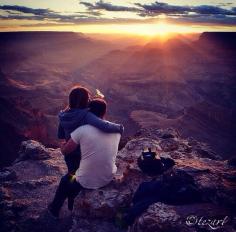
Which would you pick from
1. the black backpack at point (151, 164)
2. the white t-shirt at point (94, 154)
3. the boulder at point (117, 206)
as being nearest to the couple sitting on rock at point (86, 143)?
the white t-shirt at point (94, 154)

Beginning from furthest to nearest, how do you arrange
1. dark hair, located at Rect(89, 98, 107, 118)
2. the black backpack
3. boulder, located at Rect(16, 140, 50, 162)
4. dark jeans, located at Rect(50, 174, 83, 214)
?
1. boulder, located at Rect(16, 140, 50, 162)
2. the black backpack
3. dark jeans, located at Rect(50, 174, 83, 214)
4. dark hair, located at Rect(89, 98, 107, 118)

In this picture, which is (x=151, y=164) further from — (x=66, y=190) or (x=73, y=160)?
(x=66, y=190)

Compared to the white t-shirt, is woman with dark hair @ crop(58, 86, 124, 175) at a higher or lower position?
higher

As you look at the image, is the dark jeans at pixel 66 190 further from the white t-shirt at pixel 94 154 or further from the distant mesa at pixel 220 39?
the distant mesa at pixel 220 39

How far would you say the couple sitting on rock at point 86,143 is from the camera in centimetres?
459

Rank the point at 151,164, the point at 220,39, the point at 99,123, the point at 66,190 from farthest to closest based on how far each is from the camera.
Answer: the point at 220,39, the point at 151,164, the point at 66,190, the point at 99,123

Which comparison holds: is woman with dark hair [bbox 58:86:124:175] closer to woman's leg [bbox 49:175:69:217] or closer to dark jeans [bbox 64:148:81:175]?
dark jeans [bbox 64:148:81:175]

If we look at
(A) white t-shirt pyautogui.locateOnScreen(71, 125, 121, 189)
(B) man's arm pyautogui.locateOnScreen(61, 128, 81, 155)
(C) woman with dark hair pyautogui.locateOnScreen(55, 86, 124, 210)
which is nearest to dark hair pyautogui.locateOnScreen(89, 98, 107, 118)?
(C) woman with dark hair pyautogui.locateOnScreen(55, 86, 124, 210)

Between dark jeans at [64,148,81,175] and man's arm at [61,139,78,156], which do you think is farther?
dark jeans at [64,148,81,175]

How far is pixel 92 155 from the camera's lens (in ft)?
15.3

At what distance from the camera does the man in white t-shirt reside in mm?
4578

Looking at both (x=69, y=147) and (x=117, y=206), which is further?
(x=117, y=206)

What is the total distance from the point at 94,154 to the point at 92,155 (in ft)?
0.11

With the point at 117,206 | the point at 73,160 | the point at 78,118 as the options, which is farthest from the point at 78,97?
the point at 117,206
